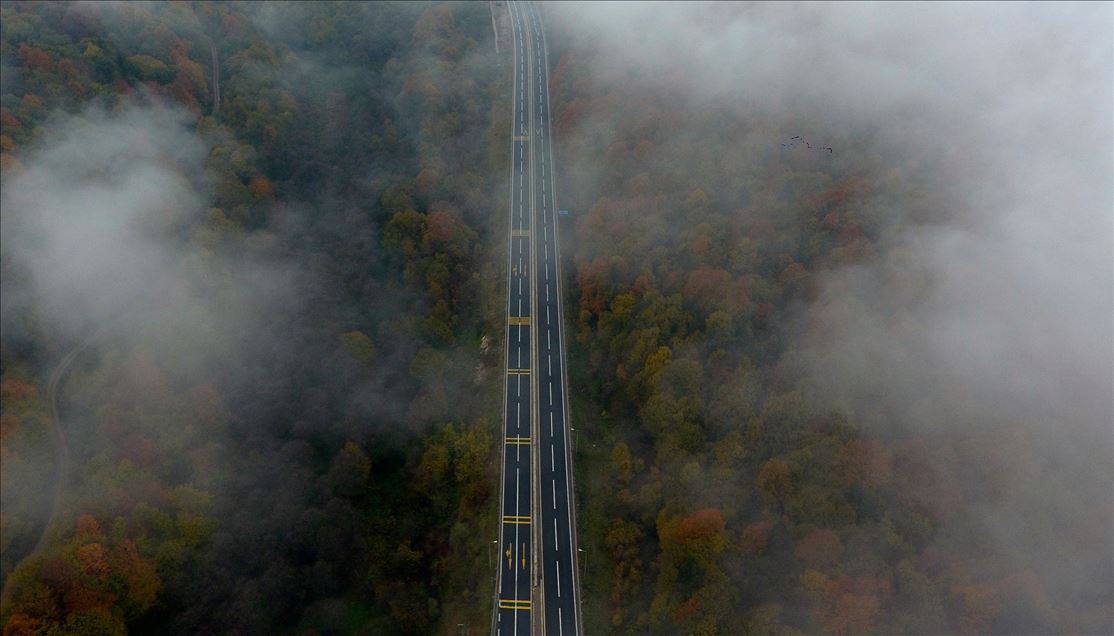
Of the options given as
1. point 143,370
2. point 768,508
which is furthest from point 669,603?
point 143,370

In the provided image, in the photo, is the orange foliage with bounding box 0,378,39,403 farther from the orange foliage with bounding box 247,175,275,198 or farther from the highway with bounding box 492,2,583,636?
the highway with bounding box 492,2,583,636

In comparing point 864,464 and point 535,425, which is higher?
point 535,425

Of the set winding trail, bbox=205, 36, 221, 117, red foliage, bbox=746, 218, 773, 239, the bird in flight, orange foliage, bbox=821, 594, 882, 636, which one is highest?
winding trail, bbox=205, 36, 221, 117

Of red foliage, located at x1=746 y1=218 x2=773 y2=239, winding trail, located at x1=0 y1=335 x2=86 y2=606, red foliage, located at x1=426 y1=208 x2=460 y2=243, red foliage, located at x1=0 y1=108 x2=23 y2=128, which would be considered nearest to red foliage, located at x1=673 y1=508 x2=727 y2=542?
red foliage, located at x1=746 y1=218 x2=773 y2=239

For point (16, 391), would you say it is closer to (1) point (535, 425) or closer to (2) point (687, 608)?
(1) point (535, 425)

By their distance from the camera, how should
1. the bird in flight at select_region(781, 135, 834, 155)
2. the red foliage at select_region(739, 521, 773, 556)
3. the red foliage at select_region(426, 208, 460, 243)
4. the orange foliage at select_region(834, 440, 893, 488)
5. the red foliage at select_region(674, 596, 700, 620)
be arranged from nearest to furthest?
1. the red foliage at select_region(674, 596, 700, 620)
2. the orange foliage at select_region(834, 440, 893, 488)
3. the red foliage at select_region(739, 521, 773, 556)
4. the bird in flight at select_region(781, 135, 834, 155)
5. the red foliage at select_region(426, 208, 460, 243)

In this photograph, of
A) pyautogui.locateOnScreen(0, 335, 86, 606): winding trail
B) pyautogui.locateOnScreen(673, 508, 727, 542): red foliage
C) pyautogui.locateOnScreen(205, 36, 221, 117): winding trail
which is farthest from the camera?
pyautogui.locateOnScreen(205, 36, 221, 117): winding trail

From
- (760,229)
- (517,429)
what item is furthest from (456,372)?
(760,229)
